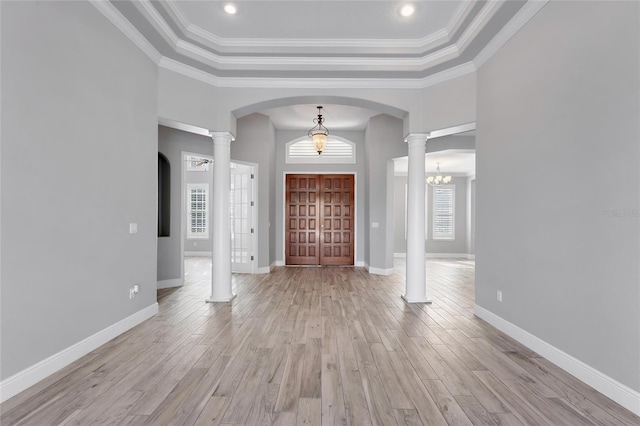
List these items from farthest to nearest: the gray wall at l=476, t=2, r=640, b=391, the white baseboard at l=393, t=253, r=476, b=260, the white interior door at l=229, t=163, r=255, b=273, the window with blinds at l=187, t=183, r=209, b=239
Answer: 1. the window with blinds at l=187, t=183, r=209, b=239
2. the white baseboard at l=393, t=253, r=476, b=260
3. the white interior door at l=229, t=163, r=255, b=273
4. the gray wall at l=476, t=2, r=640, b=391

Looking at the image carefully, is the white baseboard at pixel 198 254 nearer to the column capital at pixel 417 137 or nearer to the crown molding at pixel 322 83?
the crown molding at pixel 322 83

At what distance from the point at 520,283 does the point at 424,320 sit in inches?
46.0

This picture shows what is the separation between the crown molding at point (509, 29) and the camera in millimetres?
2920

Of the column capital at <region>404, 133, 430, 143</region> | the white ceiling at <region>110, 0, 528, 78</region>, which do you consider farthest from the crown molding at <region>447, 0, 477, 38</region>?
the column capital at <region>404, 133, 430, 143</region>

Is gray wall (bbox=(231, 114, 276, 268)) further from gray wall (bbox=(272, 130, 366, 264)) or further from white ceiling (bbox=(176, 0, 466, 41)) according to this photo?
white ceiling (bbox=(176, 0, 466, 41))

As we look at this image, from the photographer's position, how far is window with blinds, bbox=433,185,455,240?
1097 cm

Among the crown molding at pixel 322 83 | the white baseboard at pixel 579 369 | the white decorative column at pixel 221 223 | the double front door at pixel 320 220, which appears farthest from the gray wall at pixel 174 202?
the white baseboard at pixel 579 369

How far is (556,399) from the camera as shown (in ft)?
7.13

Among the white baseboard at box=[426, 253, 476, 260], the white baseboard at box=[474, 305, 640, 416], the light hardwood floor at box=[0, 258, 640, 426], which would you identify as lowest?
the white baseboard at box=[426, 253, 476, 260]

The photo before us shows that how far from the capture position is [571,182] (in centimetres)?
256

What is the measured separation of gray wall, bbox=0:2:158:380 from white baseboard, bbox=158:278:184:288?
194cm

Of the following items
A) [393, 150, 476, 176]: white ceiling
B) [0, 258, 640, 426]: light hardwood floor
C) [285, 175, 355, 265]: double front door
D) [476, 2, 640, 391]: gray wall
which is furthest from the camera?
[393, 150, 476, 176]: white ceiling

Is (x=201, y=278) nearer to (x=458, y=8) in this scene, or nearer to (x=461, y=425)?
(x=461, y=425)

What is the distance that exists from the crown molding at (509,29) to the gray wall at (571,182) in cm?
7
